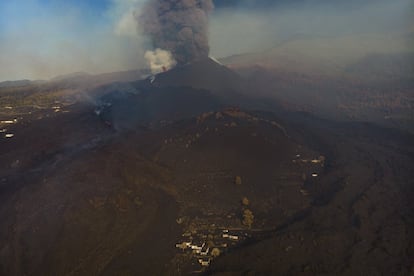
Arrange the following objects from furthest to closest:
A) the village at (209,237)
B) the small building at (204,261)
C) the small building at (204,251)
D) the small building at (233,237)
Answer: the small building at (233,237) → the small building at (204,251) → the village at (209,237) → the small building at (204,261)

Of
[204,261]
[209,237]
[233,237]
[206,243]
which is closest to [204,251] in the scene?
[206,243]

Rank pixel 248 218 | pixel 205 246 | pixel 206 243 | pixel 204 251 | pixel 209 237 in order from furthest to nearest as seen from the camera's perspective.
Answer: pixel 248 218
pixel 209 237
pixel 206 243
pixel 205 246
pixel 204 251

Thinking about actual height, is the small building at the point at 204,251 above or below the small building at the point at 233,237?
above

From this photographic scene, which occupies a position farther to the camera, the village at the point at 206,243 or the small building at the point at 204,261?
the village at the point at 206,243

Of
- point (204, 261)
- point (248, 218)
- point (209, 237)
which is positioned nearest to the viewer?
point (204, 261)

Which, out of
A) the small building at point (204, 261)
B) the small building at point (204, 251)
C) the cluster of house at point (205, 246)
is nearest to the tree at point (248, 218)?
the cluster of house at point (205, 246)

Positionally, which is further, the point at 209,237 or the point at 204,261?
the point at 209,237

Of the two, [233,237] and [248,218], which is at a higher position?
[248,218]

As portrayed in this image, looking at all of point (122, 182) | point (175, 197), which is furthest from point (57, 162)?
point (175, 197)

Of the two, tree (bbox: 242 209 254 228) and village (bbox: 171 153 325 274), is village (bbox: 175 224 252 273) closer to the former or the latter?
village (bbox: 171 153 325 274)

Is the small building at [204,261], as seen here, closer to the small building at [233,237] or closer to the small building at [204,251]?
the small building at [204,251]

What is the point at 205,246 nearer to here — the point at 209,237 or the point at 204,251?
the point at 204,251

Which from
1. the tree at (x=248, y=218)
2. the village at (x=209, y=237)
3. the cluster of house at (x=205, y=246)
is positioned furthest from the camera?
the tree at (x=248, y=218)
